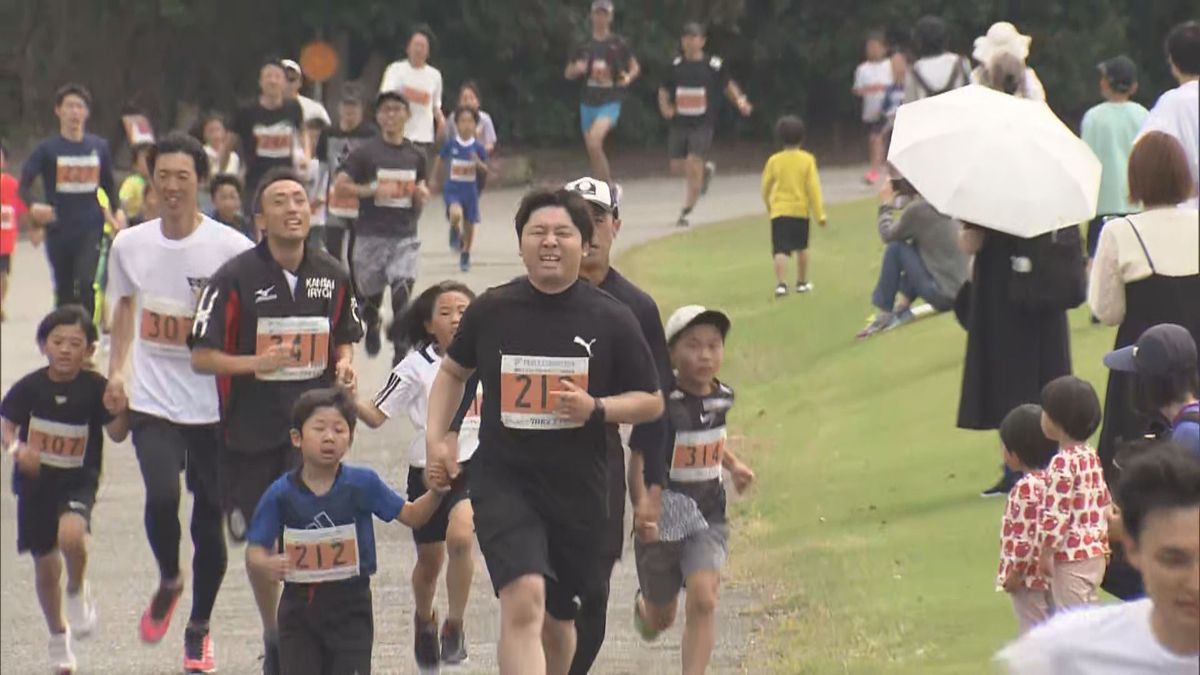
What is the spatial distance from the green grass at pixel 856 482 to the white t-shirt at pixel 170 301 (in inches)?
94.0

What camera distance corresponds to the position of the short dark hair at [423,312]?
9.56 meters

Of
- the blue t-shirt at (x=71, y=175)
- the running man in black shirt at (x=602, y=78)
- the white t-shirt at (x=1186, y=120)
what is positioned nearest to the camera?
the white t-shirt at (x=1186, y=120)

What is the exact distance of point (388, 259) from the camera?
16.8 meters

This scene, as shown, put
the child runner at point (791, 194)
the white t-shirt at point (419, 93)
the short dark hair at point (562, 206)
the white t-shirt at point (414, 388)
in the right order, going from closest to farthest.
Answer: the short dark hair at point (562, 206), the white t-shirt at point (414, 388), the child runner at point (791, 194), the white t-shirt at point (419, 93)

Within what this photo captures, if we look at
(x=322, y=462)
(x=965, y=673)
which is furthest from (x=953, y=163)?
(x=322, y=462)

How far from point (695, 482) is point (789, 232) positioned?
11.8 meters

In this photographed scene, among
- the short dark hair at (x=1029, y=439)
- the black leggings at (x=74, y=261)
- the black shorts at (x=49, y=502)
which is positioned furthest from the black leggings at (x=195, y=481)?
the black leggings at (x=74, y=261)

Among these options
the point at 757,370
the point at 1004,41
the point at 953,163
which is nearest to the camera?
the point at 953,163

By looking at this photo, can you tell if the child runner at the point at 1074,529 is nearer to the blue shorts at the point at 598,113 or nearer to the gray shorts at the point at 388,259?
the gray shorts at the point at 388,259

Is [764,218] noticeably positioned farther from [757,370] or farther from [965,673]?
[965,673]

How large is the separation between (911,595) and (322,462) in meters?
3.24

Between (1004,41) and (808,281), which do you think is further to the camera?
(808,281)

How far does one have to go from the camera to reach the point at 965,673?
915 centimetres

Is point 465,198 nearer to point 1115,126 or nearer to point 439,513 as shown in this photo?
point 1115,126
